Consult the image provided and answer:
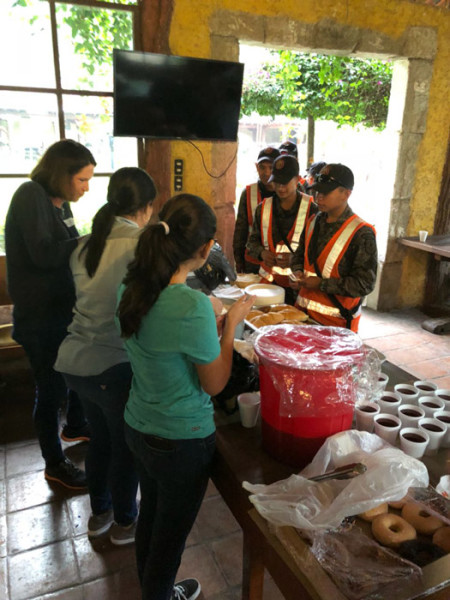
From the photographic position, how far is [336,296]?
2717mm

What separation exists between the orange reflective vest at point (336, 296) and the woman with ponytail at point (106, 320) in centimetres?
124

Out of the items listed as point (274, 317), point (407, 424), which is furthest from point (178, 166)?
point (407, 424)

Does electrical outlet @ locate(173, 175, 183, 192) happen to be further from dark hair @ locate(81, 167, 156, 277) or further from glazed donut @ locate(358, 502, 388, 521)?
glazed donut @ locate(358, 502, 388, 521)

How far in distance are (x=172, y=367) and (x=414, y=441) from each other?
85cm

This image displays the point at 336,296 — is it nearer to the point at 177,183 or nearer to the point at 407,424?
the point at 407,424

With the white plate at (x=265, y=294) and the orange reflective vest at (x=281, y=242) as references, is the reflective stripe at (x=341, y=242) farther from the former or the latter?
the orange reflective vest at (x=281, y=242)

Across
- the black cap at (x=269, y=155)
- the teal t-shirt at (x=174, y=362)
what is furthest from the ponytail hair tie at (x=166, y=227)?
the black cap at (x=269, y=155)

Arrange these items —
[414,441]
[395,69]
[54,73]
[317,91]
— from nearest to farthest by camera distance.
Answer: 1. [414,441]
2. [54,73]
3. [395,69]
4. [317,91]

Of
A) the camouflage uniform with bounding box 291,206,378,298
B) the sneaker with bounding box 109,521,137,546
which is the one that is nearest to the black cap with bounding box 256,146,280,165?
the camouflage uniform with bounding box 291,206,378,298

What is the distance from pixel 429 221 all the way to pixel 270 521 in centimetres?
550

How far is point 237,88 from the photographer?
4.16 metres

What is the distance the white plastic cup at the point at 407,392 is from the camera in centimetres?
173

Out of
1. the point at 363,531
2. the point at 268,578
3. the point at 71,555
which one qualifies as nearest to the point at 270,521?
the point at 363,531

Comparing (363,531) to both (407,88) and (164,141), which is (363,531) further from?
(407,88)
